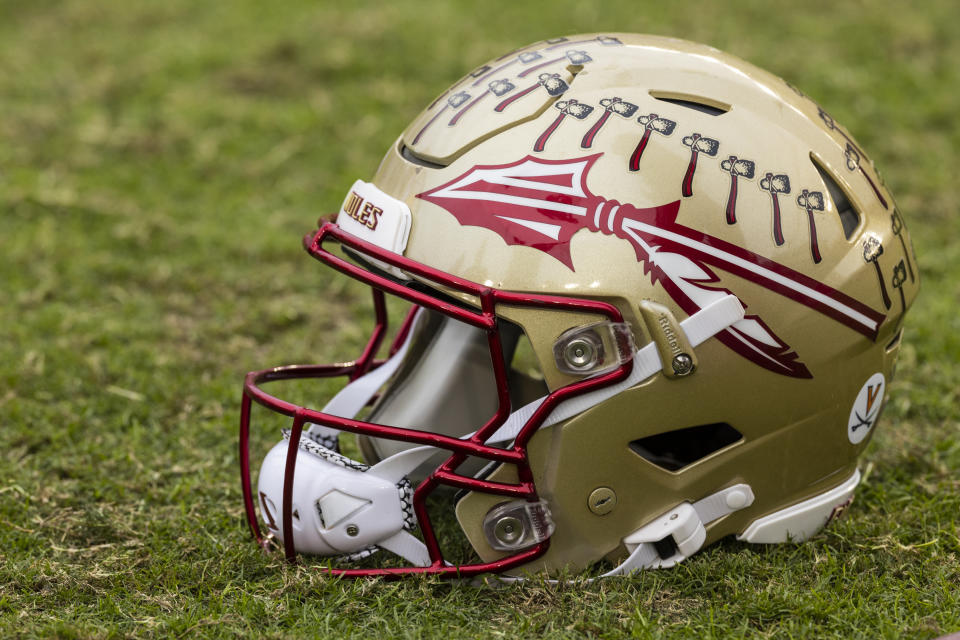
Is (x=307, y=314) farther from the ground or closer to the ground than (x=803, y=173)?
closer to the ground

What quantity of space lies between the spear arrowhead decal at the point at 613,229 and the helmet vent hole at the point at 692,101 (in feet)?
0.75

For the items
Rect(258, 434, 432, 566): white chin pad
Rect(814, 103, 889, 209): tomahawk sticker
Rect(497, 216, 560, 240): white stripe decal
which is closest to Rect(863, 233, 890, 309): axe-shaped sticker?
Rect(814, 103, 889, 209): tomahawk sticker

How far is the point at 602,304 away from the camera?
1.98 meters

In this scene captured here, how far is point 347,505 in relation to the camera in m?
2.22

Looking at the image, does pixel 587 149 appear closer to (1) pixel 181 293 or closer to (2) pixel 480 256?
(2) pixel 480 256

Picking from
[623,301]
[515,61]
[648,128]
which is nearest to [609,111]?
[648,128]

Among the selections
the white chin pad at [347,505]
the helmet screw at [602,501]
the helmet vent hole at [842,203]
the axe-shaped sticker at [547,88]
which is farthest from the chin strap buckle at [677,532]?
the axe-shaped sticker at [547,88]

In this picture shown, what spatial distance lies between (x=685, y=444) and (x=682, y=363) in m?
0.34

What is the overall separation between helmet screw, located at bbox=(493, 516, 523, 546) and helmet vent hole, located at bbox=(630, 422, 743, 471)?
0.97 feet

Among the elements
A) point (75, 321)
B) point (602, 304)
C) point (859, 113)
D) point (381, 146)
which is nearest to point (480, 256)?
point (602, 304)

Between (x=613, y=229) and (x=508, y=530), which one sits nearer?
(x=613, y=229)

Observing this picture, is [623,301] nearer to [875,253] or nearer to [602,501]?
[602,501]

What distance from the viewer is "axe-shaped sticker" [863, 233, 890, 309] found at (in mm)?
2143

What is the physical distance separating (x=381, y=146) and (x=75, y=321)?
6.22 feet
